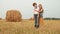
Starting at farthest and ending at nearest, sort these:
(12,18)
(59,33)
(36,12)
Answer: (12,18) < (36,12) < (59,33)

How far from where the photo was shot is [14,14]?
3039 centimetres

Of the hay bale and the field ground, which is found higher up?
the field ground

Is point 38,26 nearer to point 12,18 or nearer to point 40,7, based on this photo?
point 40,7

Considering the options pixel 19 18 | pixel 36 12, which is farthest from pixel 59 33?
pixel 19 18

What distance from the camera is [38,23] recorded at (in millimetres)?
12422

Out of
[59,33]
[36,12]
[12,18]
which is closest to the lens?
[59,33]

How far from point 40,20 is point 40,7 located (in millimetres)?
819

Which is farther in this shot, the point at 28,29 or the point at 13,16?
the point at 13,16

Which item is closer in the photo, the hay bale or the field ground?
the field ground

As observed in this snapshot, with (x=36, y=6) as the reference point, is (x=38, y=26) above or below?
below

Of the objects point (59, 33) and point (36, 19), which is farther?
point (36, 19)

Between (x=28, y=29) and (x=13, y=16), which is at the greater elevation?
(x=28, y=29)

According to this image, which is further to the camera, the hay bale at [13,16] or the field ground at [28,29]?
the hay bale at [13,16]

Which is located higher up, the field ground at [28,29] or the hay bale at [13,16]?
the field ground at [28,29]
